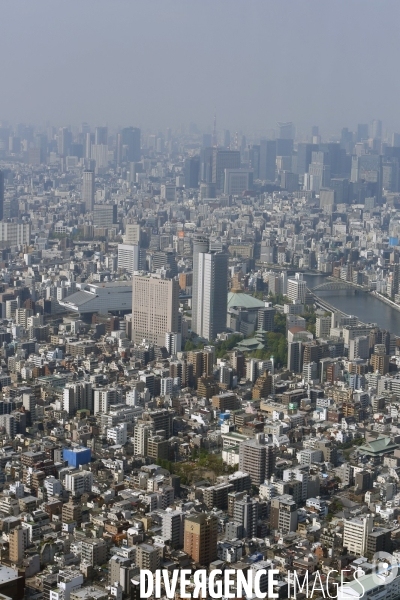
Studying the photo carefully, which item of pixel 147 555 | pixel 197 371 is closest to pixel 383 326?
pixel 197 371

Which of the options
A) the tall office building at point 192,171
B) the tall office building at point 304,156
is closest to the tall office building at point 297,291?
the tall office building at point 304,156

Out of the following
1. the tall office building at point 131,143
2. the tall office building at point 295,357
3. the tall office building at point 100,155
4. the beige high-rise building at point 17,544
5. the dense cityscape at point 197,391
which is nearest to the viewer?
the beige high-rise building at point 17,544

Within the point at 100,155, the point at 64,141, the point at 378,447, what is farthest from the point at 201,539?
the point at 100,155

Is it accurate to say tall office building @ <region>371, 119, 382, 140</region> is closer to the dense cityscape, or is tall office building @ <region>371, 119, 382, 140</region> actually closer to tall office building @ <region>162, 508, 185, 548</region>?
the dense cityscape

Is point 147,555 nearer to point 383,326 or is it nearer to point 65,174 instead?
point 383,326

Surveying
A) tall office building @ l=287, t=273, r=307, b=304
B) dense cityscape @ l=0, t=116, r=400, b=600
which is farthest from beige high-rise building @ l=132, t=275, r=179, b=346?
tall office building @ l=287, t=273, r=307, b=304

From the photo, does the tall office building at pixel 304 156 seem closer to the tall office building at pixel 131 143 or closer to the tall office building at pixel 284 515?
the tall office building at pixel 131 143
